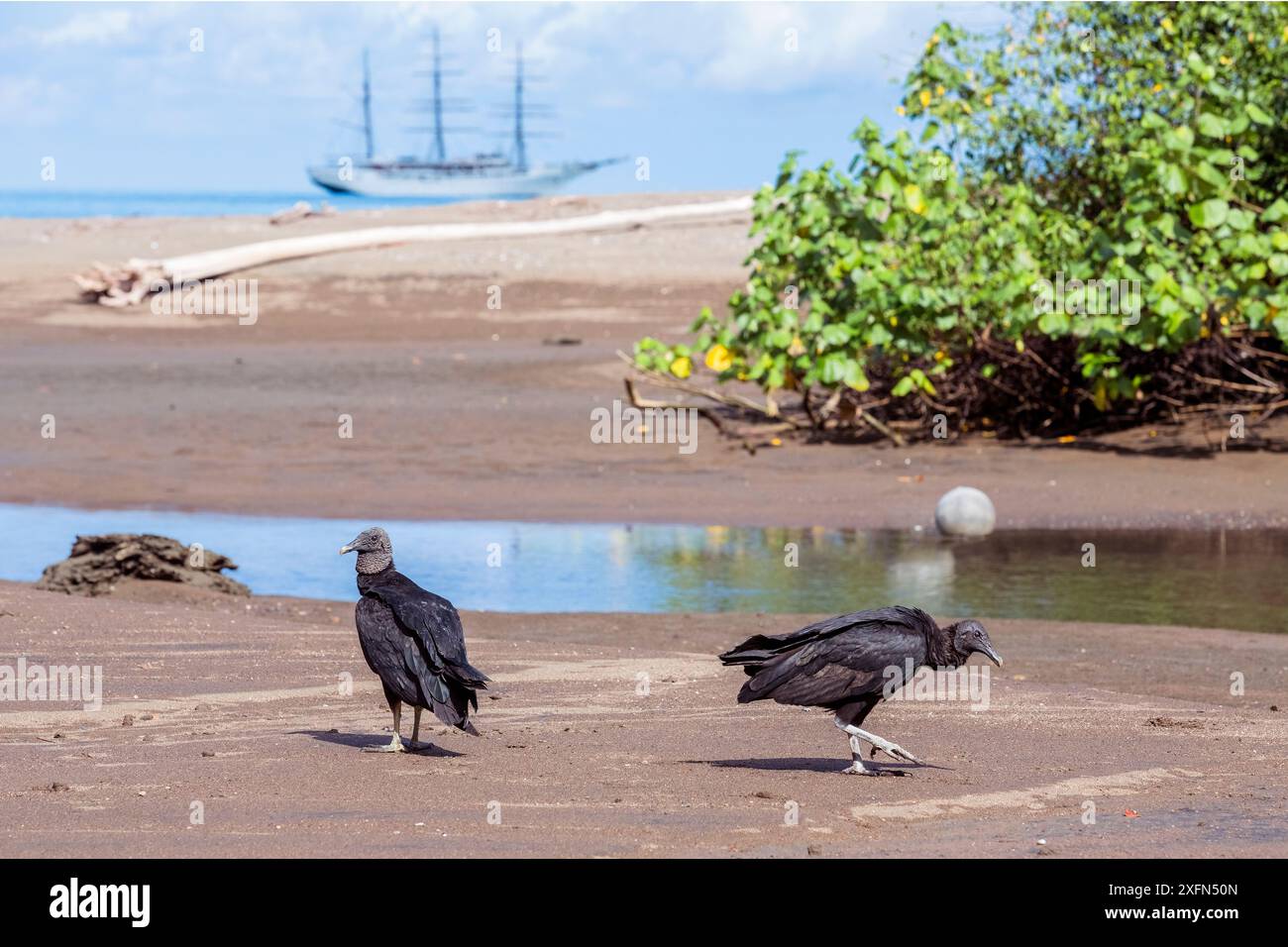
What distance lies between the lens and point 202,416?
74.6 ft

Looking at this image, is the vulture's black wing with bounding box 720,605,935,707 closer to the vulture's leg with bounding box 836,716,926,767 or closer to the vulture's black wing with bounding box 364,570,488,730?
the vulture's leg with bounding box 836,716,926,767

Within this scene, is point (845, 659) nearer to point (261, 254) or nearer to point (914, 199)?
point (914, 199)

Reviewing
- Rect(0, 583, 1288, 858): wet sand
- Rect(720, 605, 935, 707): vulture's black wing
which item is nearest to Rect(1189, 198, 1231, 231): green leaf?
Rect(0, 583, 1288, 858): wet sand

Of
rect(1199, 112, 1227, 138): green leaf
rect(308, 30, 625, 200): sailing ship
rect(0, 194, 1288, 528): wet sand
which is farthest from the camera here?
rect(308, 30, 625, 200): sailing ship

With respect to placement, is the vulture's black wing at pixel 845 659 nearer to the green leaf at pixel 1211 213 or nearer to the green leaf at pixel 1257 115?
the green leaf at pixel 1257 115

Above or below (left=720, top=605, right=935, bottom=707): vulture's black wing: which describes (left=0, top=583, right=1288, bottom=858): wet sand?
below

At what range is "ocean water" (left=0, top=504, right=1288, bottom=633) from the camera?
41.6 feet

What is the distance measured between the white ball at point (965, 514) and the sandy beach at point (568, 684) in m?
0.86

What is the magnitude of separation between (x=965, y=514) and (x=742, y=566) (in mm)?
2371

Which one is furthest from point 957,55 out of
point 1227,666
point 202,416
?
point 1227,666

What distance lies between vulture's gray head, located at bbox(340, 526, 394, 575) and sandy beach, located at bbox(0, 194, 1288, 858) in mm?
796

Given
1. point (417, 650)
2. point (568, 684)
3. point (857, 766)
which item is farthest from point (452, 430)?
point (857, 766)

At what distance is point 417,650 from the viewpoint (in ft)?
22.5
